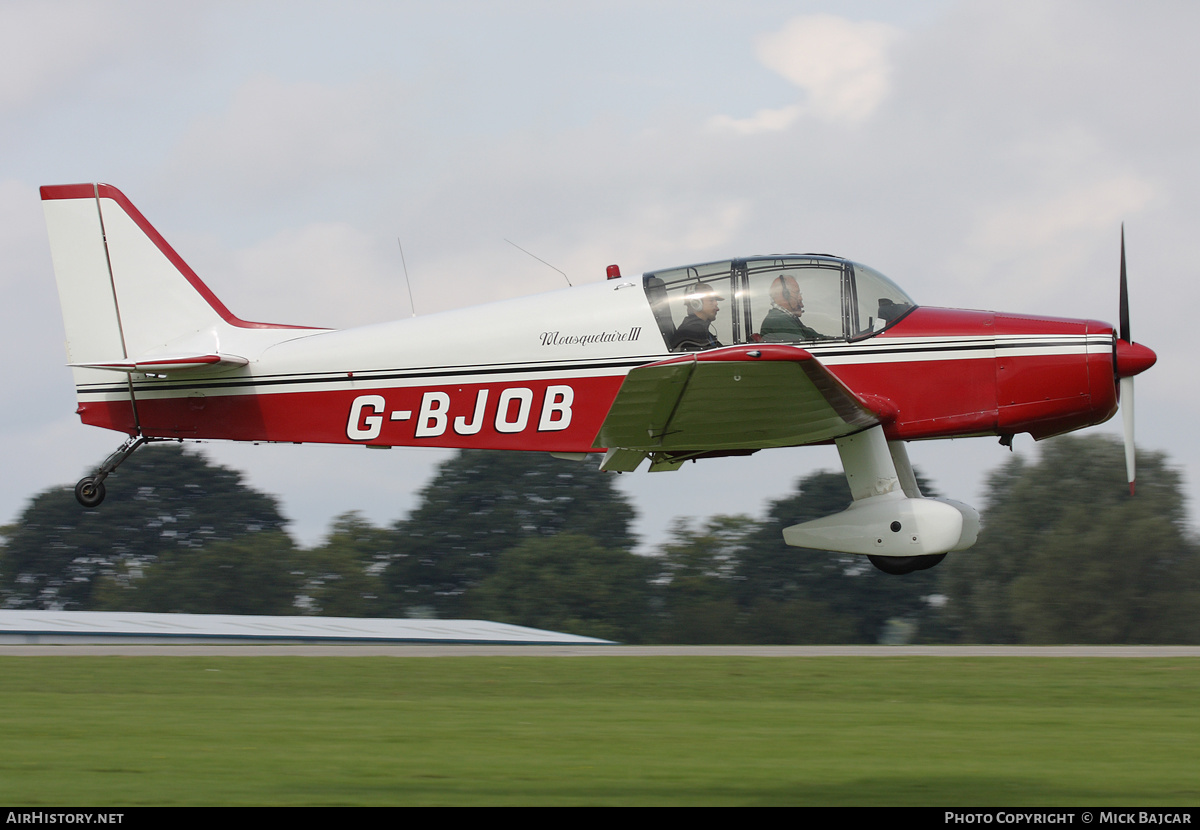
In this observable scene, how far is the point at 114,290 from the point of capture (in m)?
11.4

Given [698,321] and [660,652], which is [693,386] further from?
[660,652]

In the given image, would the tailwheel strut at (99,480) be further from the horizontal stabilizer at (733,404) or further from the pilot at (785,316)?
the pilot at (785,316)

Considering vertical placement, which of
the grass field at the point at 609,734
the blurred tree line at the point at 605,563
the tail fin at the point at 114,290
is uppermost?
the tail fin at the point at 114,290

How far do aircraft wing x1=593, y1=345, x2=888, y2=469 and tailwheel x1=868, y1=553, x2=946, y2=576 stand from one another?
44.0 inches

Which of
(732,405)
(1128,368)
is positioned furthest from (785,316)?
(1128,368)

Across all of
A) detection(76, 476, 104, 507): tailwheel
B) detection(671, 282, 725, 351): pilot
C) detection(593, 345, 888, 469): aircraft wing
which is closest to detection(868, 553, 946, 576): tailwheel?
detection(593, 345, 888, 469): aircraft wing

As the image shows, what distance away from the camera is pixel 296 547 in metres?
48.1

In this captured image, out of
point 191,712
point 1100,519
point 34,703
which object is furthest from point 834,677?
point 1100,519

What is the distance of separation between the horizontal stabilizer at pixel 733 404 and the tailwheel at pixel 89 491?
488 cm

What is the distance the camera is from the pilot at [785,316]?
9.60m

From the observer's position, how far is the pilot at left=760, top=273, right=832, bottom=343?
31.5ft

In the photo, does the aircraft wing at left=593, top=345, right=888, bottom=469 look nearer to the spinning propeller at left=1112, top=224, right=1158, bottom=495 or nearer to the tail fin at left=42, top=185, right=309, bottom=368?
the spinning propeller at left=1112, top=224, right=1158, bottom=495

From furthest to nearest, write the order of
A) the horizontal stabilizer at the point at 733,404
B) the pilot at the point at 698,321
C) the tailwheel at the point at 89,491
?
the tailwheel at the point at 89,491
the pilot at the point at 698,321
the horizontal stabilizer at the point at 733,404

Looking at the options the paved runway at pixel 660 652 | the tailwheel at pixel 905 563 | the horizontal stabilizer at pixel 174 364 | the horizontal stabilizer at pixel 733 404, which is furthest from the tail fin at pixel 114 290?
the tailwheel at pixel 905 563
